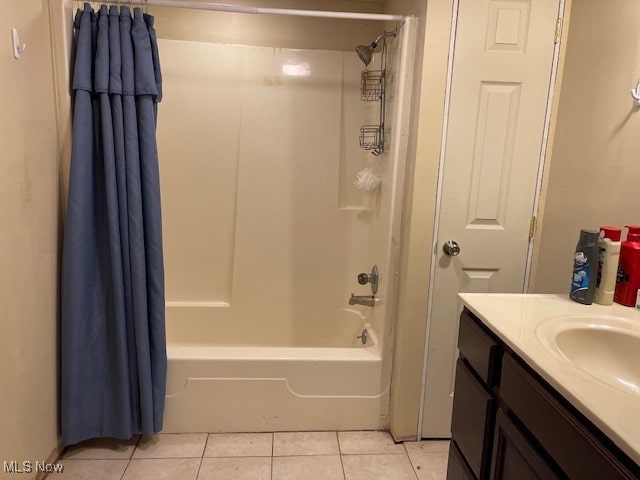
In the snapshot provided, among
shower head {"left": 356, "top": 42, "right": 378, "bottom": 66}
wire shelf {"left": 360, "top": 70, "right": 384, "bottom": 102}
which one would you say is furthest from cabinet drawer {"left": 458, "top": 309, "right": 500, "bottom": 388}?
shower head {"left": 356, "top": 42, "right": 378, "bottom": 66}

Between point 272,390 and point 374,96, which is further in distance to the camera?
point 374,96

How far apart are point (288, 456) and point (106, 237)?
1.21 m

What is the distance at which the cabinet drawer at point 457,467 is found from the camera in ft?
4.35

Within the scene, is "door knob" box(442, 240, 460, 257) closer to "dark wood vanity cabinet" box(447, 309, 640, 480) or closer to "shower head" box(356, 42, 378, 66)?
"dark wood vanity cabinet" box(447, 309, 640, 480)

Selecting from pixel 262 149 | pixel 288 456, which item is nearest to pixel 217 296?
pixel 262 149

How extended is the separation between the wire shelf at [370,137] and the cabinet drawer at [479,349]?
1240mm

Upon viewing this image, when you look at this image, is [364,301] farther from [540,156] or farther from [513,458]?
[513,458]

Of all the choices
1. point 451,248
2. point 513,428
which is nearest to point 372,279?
point 451,248

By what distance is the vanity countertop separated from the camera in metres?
0.78

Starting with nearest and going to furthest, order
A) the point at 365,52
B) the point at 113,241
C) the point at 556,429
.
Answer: the point at 556,429, the point at 113,241, the point at 365,52

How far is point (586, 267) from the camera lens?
1.36 meters

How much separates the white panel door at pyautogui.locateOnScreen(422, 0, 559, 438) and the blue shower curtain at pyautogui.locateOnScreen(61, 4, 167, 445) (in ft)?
3.98

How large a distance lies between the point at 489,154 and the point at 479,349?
938mm

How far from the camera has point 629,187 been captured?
4.77 ft
